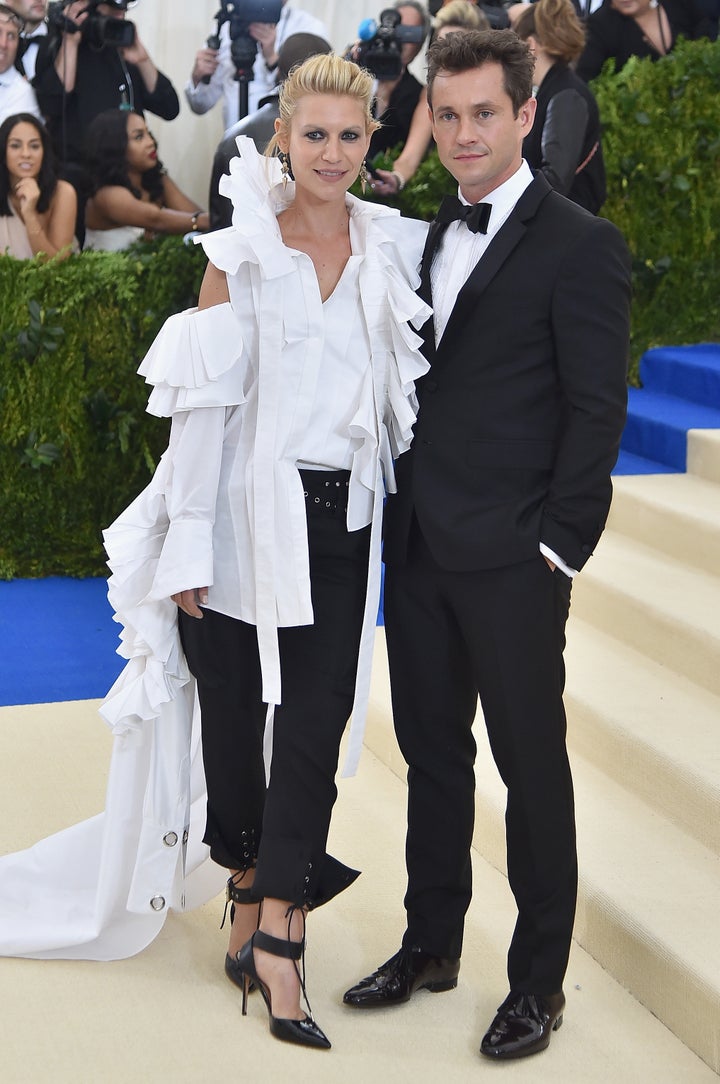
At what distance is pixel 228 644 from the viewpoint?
8.05ft

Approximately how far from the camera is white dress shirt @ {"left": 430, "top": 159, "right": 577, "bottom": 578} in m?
2.23

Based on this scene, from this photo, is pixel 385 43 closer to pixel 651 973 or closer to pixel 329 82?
pixel 329 82

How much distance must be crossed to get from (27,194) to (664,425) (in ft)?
8.68

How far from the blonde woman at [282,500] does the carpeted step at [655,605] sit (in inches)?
50.4

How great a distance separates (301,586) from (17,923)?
3.44 ft

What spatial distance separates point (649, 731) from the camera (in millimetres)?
3137

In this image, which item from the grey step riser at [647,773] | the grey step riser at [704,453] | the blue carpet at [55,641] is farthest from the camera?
the grey step riser at [704,453]

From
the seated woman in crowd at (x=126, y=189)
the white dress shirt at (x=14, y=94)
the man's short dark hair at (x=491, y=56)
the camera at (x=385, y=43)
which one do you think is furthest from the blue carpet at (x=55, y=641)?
the man's short dark hair at (x=491, y=56)

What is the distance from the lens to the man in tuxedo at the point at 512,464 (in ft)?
7.07

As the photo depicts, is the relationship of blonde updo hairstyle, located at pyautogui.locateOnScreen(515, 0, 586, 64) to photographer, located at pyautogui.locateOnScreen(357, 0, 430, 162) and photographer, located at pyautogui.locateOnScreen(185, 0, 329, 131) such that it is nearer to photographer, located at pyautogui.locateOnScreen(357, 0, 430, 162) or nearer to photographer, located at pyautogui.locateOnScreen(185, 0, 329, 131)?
photographer, located at pyautogui.locateOnScreen(357, 0, 430, 162)

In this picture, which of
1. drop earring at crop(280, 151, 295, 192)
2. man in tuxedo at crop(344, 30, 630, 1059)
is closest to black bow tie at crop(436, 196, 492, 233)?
man in tuxedo at crop(344, 30, 630, 1059)

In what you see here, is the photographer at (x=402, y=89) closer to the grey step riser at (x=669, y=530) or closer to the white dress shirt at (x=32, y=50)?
the white dress shirt at (x=32, y=50)

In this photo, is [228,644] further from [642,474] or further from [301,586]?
[642,474]

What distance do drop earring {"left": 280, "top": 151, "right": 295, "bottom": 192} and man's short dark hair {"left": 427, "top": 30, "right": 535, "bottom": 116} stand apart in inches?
13.2
